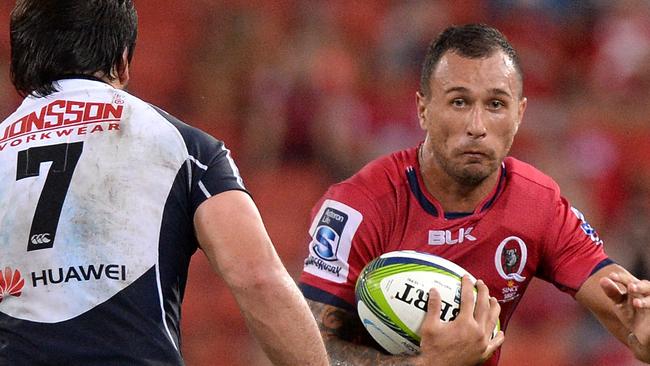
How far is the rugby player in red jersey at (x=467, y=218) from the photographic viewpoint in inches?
171

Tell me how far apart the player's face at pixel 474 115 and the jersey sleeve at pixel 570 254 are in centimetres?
35

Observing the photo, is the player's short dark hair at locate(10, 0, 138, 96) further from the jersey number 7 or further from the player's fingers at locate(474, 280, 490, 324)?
the player's fingers at locate(474, 280, 490, 324)

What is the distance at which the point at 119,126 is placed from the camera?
3105mm

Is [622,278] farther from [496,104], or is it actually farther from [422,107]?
[422,107]

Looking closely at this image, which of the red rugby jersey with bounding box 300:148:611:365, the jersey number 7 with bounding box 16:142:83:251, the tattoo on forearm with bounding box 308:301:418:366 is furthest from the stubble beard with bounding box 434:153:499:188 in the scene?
the jersey number 7 with bounding box 16:142:83:251

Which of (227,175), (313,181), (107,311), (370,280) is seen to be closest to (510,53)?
(370,280)

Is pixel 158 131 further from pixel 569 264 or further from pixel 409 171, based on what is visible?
pixel 569 264

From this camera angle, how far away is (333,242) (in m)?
4.37

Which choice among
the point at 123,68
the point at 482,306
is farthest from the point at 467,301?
the point at 123,68

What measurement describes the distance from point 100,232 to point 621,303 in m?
2.11

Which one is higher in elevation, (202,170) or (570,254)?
(202,170)

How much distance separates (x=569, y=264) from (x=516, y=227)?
24 centimetres

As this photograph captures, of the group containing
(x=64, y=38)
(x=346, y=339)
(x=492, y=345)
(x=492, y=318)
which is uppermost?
(x=64, y=38)

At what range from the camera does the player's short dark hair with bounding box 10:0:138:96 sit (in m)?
3.15
